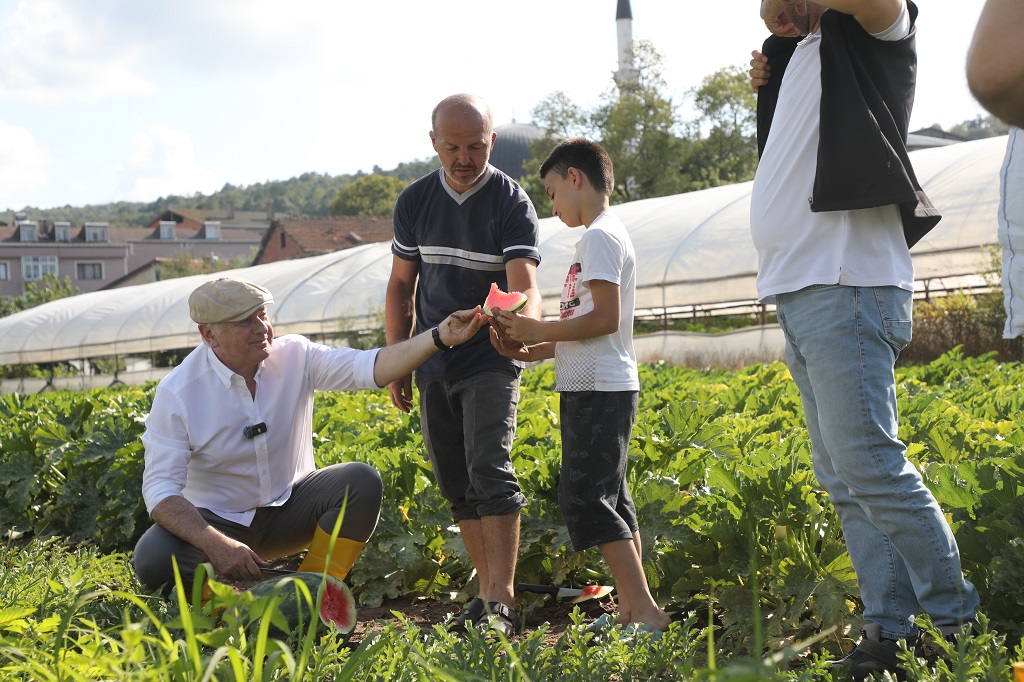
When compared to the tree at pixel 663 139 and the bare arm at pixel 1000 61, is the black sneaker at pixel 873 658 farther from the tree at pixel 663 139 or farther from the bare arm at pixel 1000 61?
the tree at pixel 663 139

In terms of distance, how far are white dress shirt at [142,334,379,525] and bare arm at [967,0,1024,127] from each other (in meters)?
2.67

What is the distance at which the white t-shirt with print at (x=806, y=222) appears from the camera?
99.0 inches

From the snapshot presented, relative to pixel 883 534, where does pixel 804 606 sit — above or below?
below

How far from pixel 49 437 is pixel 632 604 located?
15.8ft

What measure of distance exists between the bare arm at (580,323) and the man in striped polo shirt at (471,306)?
0.98 ft

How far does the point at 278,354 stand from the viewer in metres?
3.93

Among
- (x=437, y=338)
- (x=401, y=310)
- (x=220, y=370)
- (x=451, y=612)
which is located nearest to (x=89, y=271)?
(x=401, y=310)

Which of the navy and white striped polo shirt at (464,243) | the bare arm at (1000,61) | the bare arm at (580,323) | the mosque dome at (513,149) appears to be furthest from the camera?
the mosque dome at (513,149)

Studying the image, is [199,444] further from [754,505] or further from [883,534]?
[883,534]

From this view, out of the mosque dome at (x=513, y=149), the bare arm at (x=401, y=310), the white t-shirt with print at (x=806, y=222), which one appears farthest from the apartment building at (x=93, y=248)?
the white t-shirt with print at (x=806, y=222)

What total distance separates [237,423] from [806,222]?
2253 mm

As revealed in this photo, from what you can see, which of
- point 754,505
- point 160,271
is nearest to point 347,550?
point 754,505

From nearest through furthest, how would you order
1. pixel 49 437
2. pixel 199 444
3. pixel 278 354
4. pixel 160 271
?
pixel 199 444
pixel 278 354
pixel 49 437
pixel 160 271

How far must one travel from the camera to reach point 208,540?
10.7 ft
